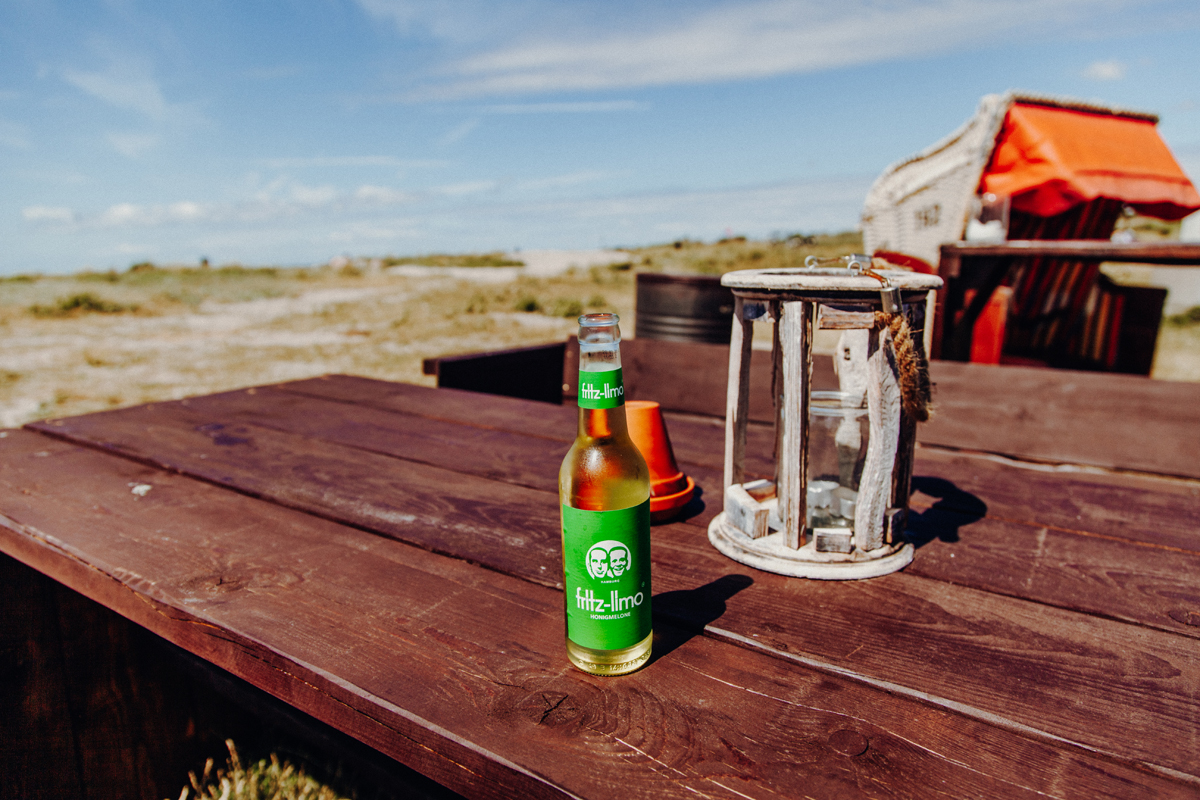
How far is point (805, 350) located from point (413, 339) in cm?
881

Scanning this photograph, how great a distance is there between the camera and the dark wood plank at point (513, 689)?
2.22 ft

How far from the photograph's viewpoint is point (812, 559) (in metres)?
1.08

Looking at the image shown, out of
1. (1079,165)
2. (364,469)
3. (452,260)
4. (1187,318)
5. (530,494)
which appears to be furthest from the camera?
(452,260)

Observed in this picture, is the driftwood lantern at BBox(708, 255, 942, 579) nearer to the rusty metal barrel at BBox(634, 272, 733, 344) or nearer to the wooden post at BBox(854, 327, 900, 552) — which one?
the wooden post at BBox(854, 327, 900, 552)

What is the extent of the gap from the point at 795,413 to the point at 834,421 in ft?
0.71

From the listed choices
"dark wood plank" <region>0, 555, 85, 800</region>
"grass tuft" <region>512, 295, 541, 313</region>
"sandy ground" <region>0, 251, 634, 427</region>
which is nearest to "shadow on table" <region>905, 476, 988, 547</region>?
"dark wood plank" <region>0, 555, 85, 800</region>

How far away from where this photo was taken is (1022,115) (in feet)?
11.8

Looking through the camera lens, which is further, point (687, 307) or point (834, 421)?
point (687, 307)

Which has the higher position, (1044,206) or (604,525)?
(1044,206)

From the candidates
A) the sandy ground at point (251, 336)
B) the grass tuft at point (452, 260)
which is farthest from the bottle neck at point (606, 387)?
the grass tuft at point (452, 260)

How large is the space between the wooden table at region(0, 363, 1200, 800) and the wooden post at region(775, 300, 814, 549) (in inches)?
4.6

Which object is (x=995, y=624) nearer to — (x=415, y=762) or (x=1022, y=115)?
(x=415, y=762)

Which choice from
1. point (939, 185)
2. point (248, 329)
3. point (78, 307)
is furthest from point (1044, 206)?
point (78, 307)

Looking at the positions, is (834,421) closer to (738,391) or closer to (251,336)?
(738,391)
